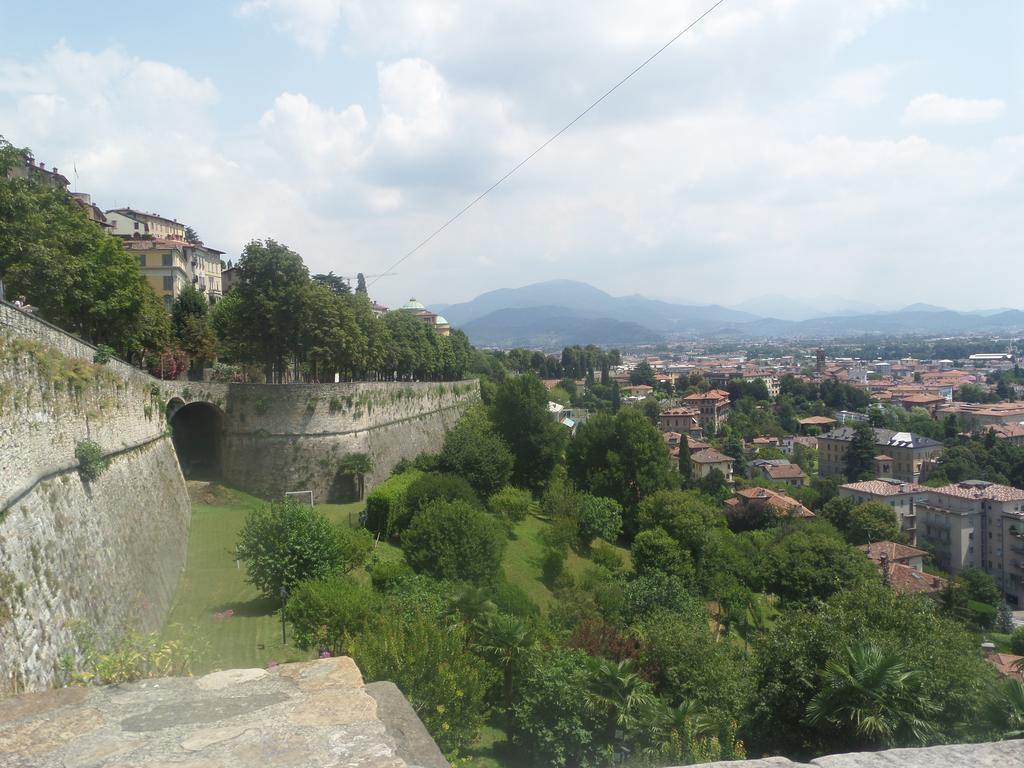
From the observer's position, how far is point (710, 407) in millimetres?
125500

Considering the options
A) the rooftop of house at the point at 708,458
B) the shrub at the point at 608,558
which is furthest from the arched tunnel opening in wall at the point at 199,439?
the rooftop of house at the point at 708,458

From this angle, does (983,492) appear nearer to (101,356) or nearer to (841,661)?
(841,661)

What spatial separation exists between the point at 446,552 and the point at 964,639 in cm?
1484

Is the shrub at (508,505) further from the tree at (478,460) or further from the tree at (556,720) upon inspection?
the tree at (556,720)

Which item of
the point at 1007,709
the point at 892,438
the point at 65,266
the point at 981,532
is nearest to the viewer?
the point at 1007,709

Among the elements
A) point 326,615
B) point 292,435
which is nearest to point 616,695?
point 326,615

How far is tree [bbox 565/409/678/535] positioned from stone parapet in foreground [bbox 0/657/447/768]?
128 ft

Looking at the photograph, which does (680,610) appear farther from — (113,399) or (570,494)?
(113,399)

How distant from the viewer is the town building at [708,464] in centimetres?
7735

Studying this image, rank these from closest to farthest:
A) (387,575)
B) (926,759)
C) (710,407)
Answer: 1. (926,759)
2. (387,575)
3. (710,407)

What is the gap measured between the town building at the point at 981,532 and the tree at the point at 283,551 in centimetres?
6217

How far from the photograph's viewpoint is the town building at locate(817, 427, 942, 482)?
86875 mm

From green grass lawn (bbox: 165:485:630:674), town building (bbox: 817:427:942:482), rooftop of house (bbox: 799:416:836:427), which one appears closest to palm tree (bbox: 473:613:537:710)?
green grass lawn (bbox: 165:485:630:674)

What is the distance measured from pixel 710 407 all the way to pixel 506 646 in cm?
11461
